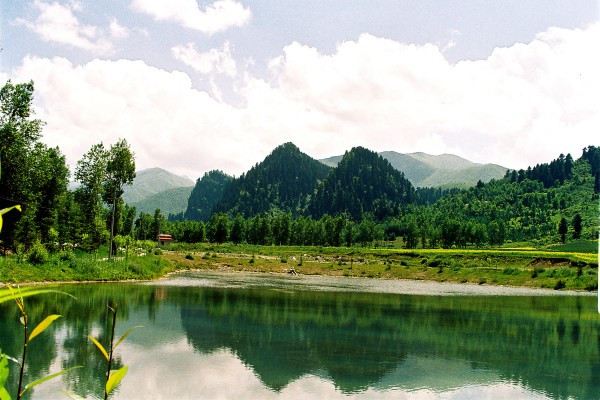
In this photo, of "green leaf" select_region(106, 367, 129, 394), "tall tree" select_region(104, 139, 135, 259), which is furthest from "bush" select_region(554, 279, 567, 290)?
"green leaf" select_region(106, 367, 129, 394)

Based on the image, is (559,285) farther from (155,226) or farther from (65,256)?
(155,226)

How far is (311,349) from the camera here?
74.4 feet

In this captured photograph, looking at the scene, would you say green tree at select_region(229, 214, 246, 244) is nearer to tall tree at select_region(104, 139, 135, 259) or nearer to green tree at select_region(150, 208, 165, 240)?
green tree at select_region(150, 208, 165, 240)

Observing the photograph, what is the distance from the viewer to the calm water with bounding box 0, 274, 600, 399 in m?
16.8

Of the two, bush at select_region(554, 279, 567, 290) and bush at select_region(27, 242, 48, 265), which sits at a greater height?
bush at select_region(27, 242, 48, 265)

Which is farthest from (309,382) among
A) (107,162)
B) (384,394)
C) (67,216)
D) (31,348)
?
(67,216)

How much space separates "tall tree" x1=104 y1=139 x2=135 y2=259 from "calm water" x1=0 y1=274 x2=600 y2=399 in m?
25.0

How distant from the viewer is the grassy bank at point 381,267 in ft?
146

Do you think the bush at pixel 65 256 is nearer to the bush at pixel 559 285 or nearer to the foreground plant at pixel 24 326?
the foreground plant at pixel 24 326

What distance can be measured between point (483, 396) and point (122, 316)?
2035 centimetres

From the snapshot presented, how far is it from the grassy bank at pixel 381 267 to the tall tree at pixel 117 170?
8883mm

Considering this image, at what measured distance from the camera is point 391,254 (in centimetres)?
10369

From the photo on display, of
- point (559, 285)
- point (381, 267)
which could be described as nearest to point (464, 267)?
point (381, 267)

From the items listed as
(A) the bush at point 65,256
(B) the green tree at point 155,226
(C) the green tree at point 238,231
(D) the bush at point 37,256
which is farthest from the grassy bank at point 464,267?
(B) the green tree at point 155,226
